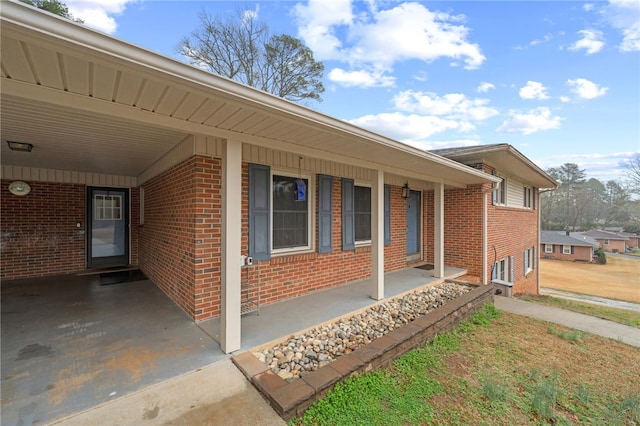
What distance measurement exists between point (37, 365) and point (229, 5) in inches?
558

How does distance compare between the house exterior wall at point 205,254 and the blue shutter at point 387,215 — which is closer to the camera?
the house exterior wall at point 205,254

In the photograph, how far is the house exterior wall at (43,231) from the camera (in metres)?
5.25

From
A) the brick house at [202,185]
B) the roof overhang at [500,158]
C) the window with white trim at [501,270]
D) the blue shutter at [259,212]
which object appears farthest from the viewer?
the window with white trim at [501,270]

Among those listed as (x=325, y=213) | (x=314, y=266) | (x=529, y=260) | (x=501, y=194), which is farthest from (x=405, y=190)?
(x=529, y=260)

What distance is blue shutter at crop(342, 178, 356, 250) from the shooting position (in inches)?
209

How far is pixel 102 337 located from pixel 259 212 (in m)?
2.35

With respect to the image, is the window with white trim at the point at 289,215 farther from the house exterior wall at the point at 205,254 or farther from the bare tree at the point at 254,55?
the bare tree at the point at 254,55

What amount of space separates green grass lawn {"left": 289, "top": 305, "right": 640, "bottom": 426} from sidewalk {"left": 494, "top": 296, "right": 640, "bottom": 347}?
0.66 metres

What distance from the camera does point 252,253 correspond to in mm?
3871

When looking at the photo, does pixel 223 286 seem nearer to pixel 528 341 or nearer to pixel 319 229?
pixel 319 229

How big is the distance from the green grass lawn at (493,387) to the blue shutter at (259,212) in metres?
2.16

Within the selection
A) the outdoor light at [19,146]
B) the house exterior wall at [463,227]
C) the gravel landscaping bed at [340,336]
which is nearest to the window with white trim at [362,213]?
the gravel landscaping bed at [340,336]

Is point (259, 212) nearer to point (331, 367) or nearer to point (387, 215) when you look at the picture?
point (331, 367)

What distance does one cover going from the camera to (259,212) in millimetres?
3938
